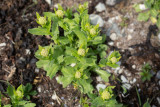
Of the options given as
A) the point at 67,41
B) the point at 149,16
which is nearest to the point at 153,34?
the point at 149,16

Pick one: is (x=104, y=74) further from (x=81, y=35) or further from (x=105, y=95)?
→ (x=81, y=35)

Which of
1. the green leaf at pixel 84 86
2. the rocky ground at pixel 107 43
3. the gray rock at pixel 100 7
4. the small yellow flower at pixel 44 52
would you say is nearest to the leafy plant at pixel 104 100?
the green leaf at pixel 84 86

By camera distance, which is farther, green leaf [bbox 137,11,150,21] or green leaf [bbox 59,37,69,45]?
green leaf [bbox 137,11,150,21]

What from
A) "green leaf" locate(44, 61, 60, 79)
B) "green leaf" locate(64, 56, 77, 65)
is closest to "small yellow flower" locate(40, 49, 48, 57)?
"green leaf" locate(44, 61, 60, 79)

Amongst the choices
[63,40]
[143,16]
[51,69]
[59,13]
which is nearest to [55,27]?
[59,13]

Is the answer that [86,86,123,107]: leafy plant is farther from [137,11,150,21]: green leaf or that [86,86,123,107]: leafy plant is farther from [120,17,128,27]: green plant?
[137,11,150,21]: green leaf

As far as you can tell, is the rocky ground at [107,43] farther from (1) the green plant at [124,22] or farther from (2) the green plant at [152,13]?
(2) the green plant at [152,13]

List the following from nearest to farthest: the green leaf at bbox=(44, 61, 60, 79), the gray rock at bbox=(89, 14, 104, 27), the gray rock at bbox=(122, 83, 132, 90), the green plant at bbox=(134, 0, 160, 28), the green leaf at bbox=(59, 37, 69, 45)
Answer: the green leaf at bbox=(44, 61, 60, 79) → the green leaf at bbox=(59, 37, 69, 45) → the gray rock at bbox=(122, 83, 132, 90) → the gray rock at bbox=(89, 14, 104, 27) → the green plant at bbox=(134, 0, 160, 28)

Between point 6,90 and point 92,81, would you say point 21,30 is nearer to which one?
point 6,90

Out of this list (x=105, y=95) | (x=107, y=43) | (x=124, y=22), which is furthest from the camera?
(x=124, y=22)
